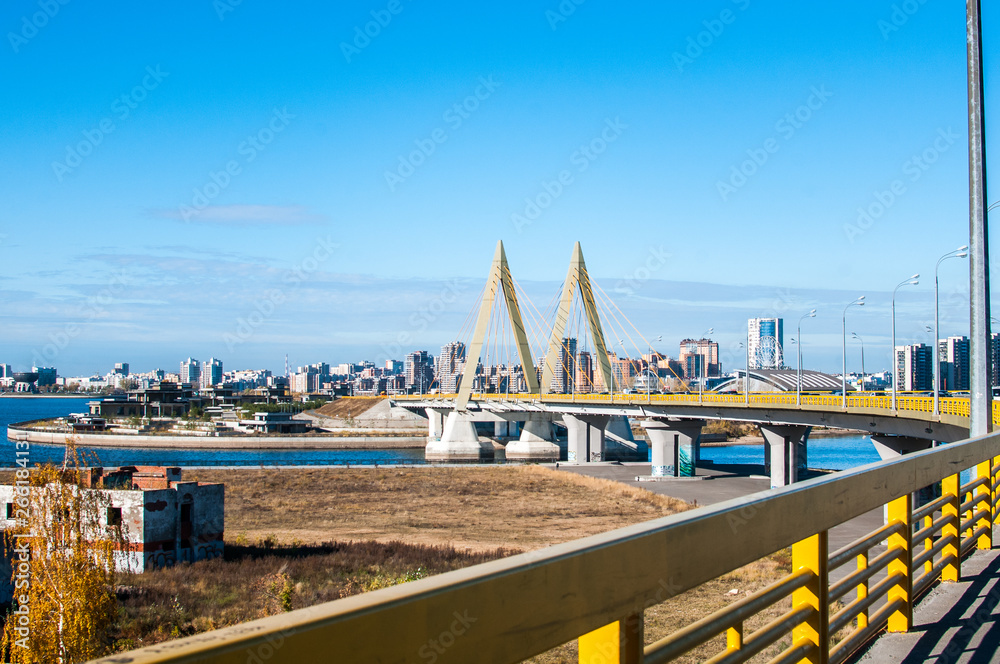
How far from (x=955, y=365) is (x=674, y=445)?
48.0m

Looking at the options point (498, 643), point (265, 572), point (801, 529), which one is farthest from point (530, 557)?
A: point (265, 572)

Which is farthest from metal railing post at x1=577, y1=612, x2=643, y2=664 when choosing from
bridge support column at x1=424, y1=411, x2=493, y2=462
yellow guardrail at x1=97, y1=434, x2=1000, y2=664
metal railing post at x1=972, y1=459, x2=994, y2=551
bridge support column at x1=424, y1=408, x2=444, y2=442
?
bridge support column at x1=424, y1=408, x2=444, y2=442

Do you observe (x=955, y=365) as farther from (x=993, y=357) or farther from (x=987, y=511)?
(x=987, y=511)

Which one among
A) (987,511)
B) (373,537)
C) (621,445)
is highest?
(987,511)

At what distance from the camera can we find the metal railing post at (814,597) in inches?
152

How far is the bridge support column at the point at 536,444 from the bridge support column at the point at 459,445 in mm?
3096

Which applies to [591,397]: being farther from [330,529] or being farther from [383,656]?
[383,656]

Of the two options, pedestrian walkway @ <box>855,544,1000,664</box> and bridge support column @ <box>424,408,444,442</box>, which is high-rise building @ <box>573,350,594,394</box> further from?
pedestrian walkway @ <box>855,544,1000,664</box>

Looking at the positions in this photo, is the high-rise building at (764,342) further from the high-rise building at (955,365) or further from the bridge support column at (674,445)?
the bridge support column at (674,445)

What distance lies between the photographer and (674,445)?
5872cm

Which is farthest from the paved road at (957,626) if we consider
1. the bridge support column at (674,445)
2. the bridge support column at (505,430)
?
the bridge support column at (505,430)

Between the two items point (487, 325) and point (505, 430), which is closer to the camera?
point (487, 325)

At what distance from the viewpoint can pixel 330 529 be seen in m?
36.0

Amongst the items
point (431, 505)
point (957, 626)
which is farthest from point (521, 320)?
point (957, 626)
